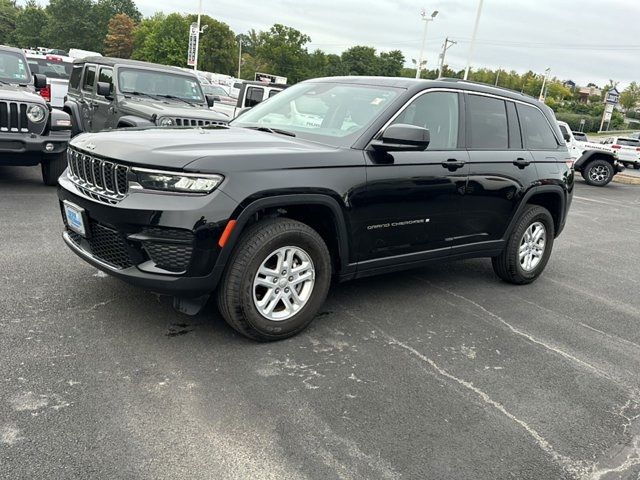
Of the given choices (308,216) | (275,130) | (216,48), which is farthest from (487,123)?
(216,48)

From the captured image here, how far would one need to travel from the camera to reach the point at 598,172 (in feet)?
58.9

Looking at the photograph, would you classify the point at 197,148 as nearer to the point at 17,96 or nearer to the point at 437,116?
the point at 437,116

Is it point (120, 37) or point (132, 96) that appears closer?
point (132, 96)

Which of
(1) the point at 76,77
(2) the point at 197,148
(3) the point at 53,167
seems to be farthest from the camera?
(1) the point at 76,77

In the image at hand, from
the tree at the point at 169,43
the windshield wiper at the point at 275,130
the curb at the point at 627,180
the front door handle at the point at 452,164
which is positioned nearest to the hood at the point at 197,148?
the windshield wiper at the point at 275,130

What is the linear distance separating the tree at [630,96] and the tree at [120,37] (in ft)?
288

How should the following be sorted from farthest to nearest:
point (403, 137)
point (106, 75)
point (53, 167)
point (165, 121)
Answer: point (106, 75) < point (165, 121) < point (53, 167) < point (403, 137)

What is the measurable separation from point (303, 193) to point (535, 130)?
3090 mm

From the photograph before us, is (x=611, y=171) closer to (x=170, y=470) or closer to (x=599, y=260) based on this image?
(x=599, y=260)

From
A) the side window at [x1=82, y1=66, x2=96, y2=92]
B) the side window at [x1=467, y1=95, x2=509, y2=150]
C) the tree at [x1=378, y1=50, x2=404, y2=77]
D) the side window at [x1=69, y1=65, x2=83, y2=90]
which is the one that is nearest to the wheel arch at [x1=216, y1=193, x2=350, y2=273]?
the side window at [x1=467, y1=95, x2=509, y2=150]

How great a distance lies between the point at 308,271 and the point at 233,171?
907mm

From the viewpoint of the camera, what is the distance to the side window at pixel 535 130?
5.46 m

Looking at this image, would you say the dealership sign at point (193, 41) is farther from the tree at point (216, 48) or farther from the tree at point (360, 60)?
the tree at point (360, 60)

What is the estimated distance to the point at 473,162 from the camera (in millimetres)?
4754
